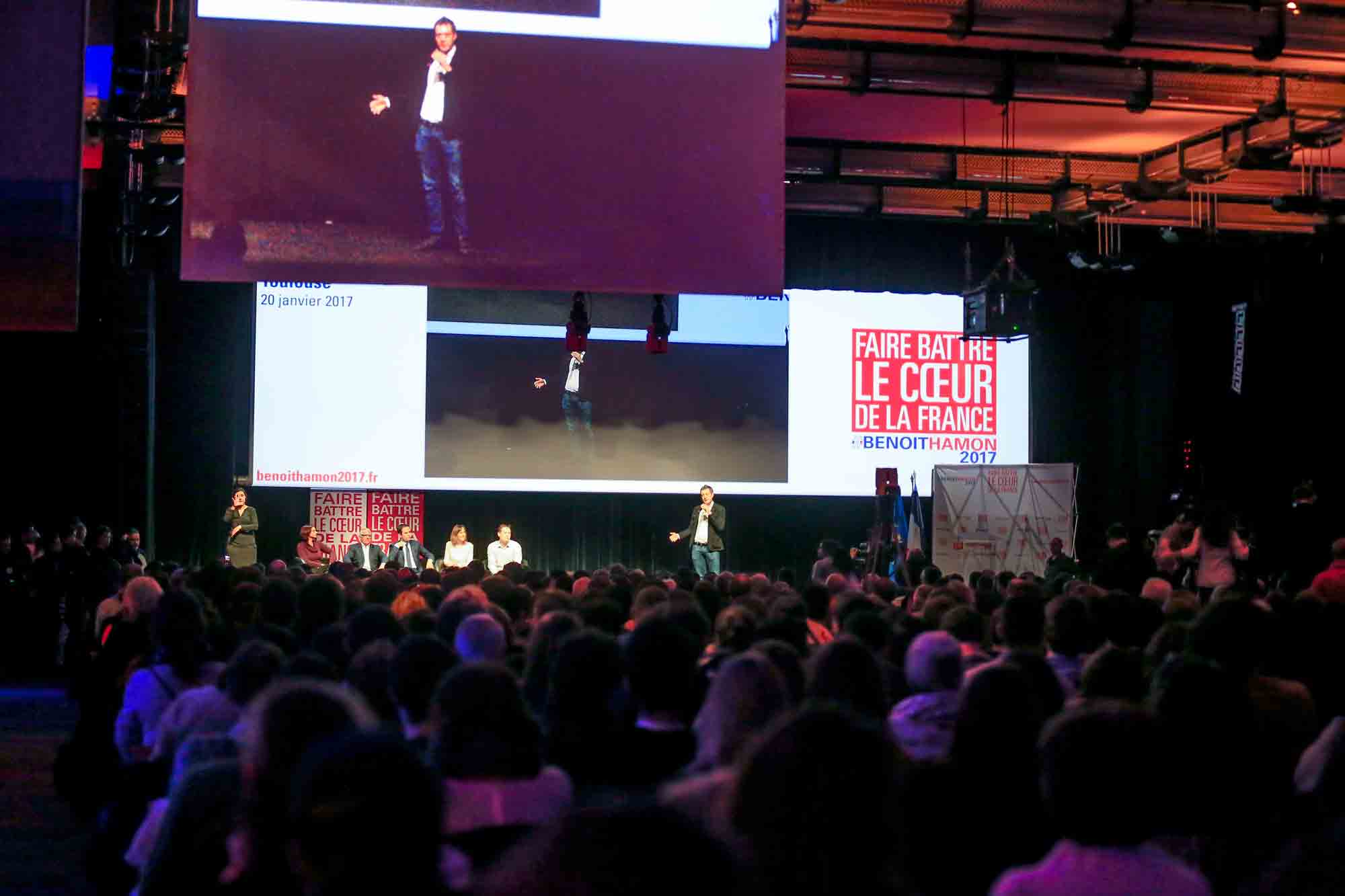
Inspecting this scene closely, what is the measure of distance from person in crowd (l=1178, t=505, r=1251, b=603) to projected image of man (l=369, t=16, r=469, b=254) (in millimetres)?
5309

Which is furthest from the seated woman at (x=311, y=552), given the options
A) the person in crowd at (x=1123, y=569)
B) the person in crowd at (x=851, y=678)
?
the person in crowd at (x=851, y=678)

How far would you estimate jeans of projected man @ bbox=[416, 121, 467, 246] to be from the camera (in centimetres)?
750

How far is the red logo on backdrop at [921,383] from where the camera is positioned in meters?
15.7

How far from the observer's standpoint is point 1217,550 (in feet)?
31.3

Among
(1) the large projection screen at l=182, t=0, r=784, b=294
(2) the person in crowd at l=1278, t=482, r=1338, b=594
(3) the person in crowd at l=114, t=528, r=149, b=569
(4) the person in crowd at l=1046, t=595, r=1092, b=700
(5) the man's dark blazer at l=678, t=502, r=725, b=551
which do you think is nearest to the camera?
(4) the person in crowd at l=1046, t=595, r=1092, b=700

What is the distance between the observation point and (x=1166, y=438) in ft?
54.7

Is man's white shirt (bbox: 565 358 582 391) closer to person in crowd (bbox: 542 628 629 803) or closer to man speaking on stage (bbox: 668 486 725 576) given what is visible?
man speaking on stage (bbox: 668 486 725 576)

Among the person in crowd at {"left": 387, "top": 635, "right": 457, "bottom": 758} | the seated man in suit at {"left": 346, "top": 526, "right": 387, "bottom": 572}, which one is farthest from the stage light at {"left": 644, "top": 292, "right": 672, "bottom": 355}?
the person in crowd at {"left": 387, "top": 635, "right": 457, "bottom": 758}

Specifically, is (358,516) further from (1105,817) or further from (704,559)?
(1105,817)

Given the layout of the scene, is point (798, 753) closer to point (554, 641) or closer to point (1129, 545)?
point (554, 641)

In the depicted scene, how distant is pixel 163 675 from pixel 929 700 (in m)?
2.09

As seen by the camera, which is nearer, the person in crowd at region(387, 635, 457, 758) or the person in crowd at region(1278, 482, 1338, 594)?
the person in crowd at region(387, 635, 457, 758)

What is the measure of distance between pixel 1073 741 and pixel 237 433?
14.1 m

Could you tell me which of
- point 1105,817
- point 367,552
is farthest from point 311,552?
point 1105,817
